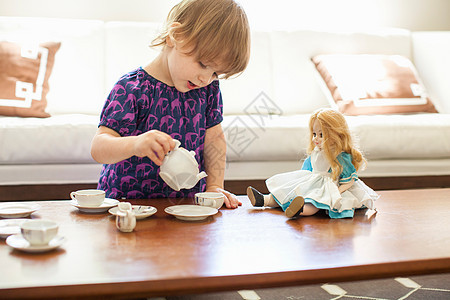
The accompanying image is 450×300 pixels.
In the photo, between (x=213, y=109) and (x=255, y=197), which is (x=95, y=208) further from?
(x=213, y=109)

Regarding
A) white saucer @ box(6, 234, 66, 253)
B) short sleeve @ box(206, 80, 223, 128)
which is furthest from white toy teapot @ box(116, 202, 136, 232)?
short sleeve @ box(206, 80, 223, 128)

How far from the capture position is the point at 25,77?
2145 millimetres

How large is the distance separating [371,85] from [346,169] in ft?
4.98

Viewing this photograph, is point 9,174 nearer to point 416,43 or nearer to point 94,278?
point 94,278

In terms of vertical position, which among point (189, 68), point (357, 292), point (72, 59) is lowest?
point (357, 292)

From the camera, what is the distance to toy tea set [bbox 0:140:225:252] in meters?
0.74

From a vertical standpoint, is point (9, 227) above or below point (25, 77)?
below

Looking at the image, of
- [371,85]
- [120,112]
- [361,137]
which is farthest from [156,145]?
[371,85]

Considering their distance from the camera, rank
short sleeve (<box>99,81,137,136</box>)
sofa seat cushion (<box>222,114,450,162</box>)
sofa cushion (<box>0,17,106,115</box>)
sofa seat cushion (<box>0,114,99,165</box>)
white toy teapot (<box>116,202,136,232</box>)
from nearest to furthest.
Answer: white toy teapot (<box>116,202,136,232</box>) < short sleeve (<box>99,81,137,136</box>) < sofa seat cushion (<box>0,114,99,165</box>) < sofa seat cushion (<box>222,114,450,162</box>) < sofa cushion (<box>0,17,106,115</box>)

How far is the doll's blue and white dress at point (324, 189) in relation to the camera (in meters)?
1.05

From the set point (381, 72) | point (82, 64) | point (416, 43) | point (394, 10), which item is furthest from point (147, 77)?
point (394, 10)

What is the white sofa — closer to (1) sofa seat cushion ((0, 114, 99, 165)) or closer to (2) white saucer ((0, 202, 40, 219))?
(1) sofa seat cushion ((0, 114, 99, 165))

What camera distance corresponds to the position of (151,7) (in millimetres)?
2846

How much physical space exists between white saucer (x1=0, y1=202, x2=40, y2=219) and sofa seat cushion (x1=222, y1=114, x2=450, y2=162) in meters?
1.04
